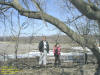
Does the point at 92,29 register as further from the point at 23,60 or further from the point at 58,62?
the point at 23,60

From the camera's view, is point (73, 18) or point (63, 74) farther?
point (73, 18)

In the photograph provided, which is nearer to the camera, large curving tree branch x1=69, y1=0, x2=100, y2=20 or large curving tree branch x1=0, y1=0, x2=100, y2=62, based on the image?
large curving tree branch x1=69, y1=0, x2=100, y2=20

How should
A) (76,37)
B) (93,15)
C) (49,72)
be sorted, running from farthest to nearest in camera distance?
(49,72) → (76,37) → (93,15)

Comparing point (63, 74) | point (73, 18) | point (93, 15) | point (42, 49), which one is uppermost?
point (73, 18)

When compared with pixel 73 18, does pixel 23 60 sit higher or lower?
lower

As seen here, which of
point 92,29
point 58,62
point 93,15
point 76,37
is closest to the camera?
point 93,15

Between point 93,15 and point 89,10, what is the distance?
0.16 metres

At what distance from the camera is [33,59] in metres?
11.4

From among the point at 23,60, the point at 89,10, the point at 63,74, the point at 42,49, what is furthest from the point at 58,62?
the point at 89,10

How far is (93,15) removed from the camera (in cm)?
411

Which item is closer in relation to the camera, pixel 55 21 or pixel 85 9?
pixel 85 9

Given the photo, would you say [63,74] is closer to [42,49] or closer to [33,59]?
[42,49]

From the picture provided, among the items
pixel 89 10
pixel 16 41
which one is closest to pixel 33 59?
pixel 16 41

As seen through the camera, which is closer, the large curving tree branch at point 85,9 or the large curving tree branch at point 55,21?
the large curving tree branch at point 85,9
